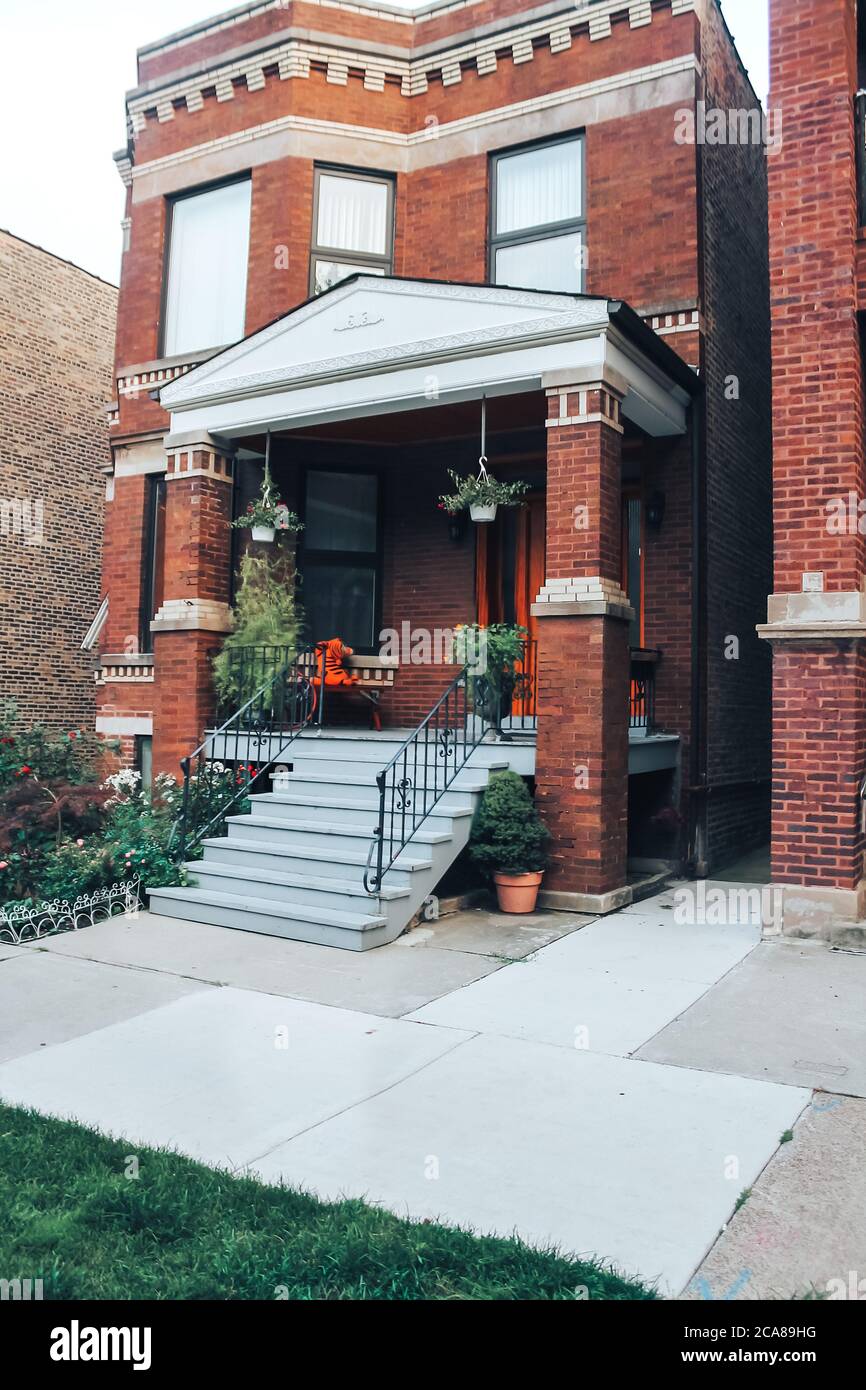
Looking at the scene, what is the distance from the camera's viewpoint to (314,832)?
823cm

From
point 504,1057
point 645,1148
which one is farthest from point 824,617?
point 645,1148

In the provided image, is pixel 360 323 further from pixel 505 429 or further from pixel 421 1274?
pixel 421 1274

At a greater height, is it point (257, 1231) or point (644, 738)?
point (644, 738)

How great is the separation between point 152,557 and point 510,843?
267 inches

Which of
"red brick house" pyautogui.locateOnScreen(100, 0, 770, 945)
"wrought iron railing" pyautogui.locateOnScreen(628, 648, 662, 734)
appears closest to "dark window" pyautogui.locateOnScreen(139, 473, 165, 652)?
"red brick house" pyautogui.locateOnScreen(100, 0, 770, 945)

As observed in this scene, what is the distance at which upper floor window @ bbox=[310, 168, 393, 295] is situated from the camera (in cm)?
1163

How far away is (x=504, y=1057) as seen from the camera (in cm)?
486

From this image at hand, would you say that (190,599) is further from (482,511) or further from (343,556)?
(482,511)

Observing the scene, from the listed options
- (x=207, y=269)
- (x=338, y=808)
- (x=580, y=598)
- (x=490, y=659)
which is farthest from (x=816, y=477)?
(x=207, y=269)

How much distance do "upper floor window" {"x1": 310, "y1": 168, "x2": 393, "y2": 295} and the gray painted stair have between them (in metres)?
5.76

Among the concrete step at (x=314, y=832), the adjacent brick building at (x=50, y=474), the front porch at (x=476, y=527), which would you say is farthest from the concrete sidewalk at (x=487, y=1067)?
the adjacent brick building at (x=50, y=474)

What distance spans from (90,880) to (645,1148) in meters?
5.61
